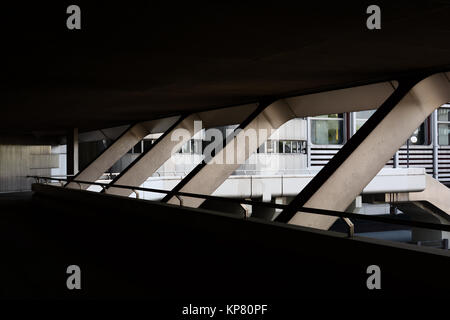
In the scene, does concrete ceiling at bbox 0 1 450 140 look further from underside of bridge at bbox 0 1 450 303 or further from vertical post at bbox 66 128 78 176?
vertical post at bbox 66 128 78 176

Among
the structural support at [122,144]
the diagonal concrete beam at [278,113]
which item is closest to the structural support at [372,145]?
the diagonal concrete beam at [278,113]

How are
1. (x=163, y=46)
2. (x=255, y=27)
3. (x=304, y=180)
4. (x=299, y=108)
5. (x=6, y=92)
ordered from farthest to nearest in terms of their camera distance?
(x=304, y=180) < (x=299, y=108) < (x=6, y=92) < (x=163, y=46) < (x=255, y=27)

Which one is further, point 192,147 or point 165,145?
point 192,147

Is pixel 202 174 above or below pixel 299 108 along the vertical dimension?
below

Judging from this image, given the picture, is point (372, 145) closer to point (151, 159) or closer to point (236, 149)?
point (236, 149)

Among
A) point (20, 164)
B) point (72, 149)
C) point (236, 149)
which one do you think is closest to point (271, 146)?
point (20, 164)

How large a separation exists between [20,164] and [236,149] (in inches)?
927

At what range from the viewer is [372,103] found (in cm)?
1028

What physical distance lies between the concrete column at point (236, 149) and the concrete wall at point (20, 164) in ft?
70.4

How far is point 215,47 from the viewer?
5699 millimetres

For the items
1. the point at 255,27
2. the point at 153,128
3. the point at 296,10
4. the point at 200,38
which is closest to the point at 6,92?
the point at 200,38

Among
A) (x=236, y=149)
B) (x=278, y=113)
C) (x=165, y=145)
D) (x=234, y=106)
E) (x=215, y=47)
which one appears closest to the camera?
(x=215, y=47)

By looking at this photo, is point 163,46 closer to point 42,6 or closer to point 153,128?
point 42,6
